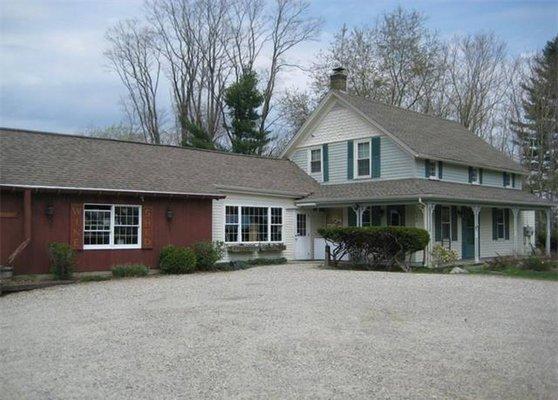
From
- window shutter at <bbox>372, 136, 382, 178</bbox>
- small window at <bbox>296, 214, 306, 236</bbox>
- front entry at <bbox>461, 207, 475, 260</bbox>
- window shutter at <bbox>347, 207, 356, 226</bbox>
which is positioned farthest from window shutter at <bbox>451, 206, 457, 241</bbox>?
small window at <bbox>296, 214, 306, 236</bbox>

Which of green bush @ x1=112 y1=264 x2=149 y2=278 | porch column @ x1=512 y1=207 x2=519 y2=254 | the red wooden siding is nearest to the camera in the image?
the red wooden siding

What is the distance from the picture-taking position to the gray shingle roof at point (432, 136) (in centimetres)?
2358

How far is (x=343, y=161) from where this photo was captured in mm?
25156

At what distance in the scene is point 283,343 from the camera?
8.08 metres

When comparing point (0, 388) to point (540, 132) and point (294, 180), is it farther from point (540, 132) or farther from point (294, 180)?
point (540, 132)

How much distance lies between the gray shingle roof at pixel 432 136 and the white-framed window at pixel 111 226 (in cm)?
1072

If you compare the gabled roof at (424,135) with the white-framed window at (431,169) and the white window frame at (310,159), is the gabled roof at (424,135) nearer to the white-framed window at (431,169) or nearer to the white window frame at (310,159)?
the white-framed window at (431,169)

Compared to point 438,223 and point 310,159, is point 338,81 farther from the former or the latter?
point 438,223

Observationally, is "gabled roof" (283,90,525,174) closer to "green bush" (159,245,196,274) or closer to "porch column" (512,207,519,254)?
"porch column" (512,207,519,254)

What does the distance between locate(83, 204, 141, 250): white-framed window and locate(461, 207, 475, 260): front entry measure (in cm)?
1299

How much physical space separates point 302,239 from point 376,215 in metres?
3.27

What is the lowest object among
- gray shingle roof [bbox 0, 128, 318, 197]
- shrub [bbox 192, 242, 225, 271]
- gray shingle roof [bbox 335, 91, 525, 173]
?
shrub [bbox 192, 242, 225, 271]

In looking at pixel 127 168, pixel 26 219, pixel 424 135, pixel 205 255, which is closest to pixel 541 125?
pixel 424 135

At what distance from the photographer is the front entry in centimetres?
2372
